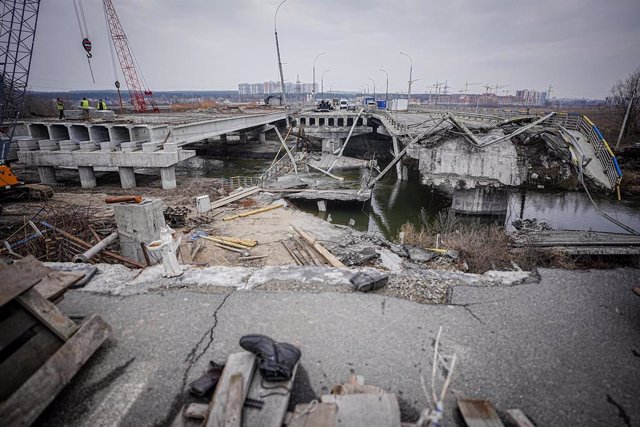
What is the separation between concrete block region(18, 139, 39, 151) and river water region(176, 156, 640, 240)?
18.3 metres

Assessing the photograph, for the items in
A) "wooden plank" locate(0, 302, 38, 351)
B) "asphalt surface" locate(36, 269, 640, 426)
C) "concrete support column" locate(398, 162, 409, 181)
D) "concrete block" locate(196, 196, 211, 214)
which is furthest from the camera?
"concrete support column" locate(398, 162, 409, 181)

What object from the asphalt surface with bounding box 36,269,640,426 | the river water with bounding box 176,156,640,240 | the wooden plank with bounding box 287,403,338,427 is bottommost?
the river water with bounding box 176,156,640,240

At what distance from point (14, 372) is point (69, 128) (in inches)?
912

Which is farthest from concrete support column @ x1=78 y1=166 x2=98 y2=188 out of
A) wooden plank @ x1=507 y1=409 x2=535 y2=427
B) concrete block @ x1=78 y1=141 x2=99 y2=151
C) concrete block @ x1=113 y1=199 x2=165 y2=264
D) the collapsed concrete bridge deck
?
wooden plank @ x1=507 y1=409 x2=535 y2=427

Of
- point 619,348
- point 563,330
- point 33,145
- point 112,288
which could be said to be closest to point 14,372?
point 112,288

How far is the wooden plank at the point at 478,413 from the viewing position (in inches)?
100.0

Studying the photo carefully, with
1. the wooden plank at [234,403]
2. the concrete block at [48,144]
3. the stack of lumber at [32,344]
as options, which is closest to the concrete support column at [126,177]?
the concrete block at [48,144]

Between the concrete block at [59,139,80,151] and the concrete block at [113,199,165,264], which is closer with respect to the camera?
the concrete block at [113,199,165,264]

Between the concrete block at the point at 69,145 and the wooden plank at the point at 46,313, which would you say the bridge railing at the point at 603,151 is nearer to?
the wooden plank at the point at 46,313

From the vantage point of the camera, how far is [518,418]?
262 centimetres

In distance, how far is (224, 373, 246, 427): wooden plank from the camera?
2326mm

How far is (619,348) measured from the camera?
347 cm

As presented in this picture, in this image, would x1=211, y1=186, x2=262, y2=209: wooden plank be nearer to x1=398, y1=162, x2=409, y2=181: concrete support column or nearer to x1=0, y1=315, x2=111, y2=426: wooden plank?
x1=0, y1=315, x2=111, y2=426: wooden plank

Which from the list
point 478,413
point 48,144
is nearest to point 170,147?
point 48,144
